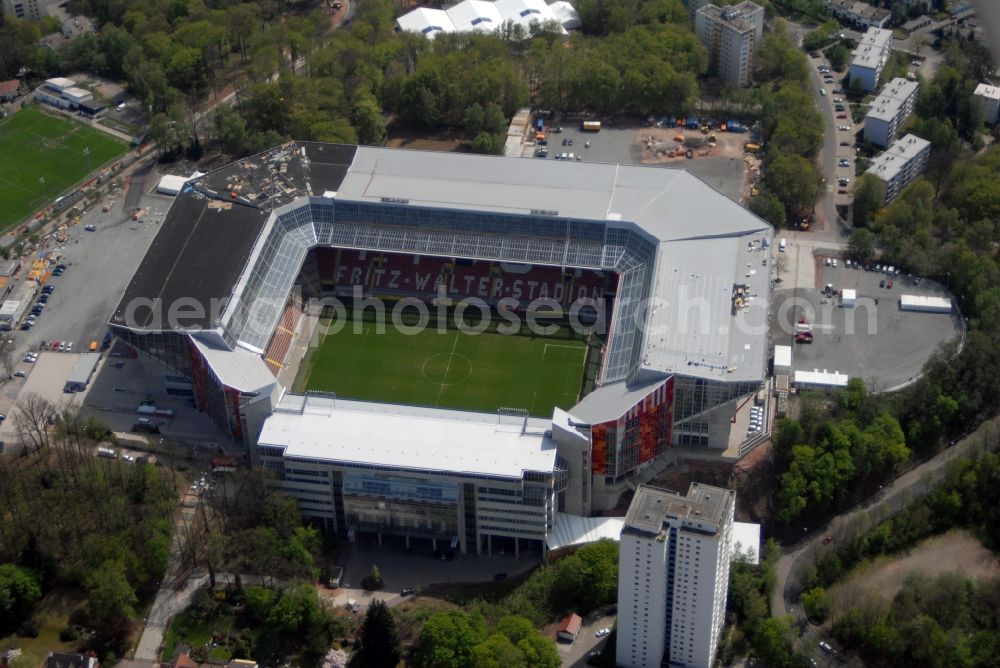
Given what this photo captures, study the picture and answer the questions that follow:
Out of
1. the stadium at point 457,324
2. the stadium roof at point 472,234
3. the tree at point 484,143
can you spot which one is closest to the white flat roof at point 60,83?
the stadium at point 457,324

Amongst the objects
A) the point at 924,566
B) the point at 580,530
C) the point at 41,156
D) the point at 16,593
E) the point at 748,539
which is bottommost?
the point at 41,156

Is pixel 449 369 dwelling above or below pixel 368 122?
below

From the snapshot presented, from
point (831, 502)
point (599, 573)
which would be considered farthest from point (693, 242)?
point (599, 573)

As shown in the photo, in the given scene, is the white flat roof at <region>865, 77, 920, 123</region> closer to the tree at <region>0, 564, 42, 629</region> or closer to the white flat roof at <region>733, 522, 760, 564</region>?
the white flat roof at <region>733, 522, 760, 564</region>

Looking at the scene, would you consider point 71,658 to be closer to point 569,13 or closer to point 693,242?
point 693,242

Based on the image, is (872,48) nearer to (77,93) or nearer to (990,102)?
(990,102)

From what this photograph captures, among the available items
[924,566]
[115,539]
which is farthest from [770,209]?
[115,539]

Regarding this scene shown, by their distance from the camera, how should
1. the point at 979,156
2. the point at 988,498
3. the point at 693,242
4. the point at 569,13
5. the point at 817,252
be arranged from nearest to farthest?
the point at 988,498 → the point at 693,242 → the point at 817,252 → the point at 979,156 → the point at 569,13
